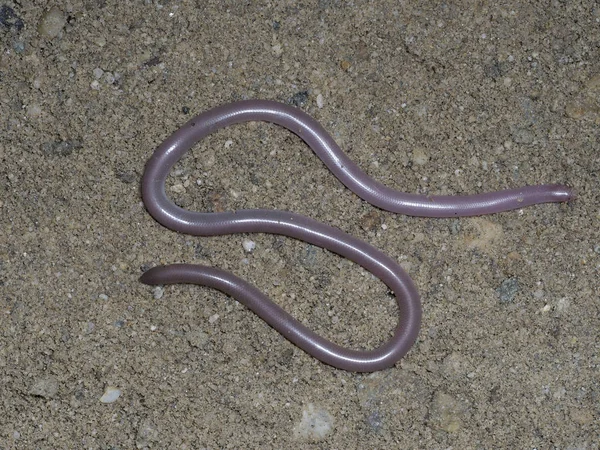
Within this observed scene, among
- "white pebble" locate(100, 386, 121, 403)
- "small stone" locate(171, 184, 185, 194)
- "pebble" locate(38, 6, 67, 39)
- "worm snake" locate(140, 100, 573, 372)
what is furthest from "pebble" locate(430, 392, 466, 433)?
"pebble" locate(38, 6, 67, 39)

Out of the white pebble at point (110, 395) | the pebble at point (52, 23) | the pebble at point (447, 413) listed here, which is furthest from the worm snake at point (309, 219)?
the pebble at point (52, 23)

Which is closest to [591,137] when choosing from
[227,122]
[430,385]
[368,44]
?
[368,44]

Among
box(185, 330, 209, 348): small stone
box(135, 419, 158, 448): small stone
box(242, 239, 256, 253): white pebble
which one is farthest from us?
box(242, 239, 256, 253): white pebble

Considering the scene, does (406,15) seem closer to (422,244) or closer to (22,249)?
(422,244)

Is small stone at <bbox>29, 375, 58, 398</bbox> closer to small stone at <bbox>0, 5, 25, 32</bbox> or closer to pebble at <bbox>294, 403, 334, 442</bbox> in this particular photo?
pebble at <bbox>294, 403, 334, 442</bbox>

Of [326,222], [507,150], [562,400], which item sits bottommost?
[562,400]

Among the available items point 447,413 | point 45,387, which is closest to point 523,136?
point 447,413
